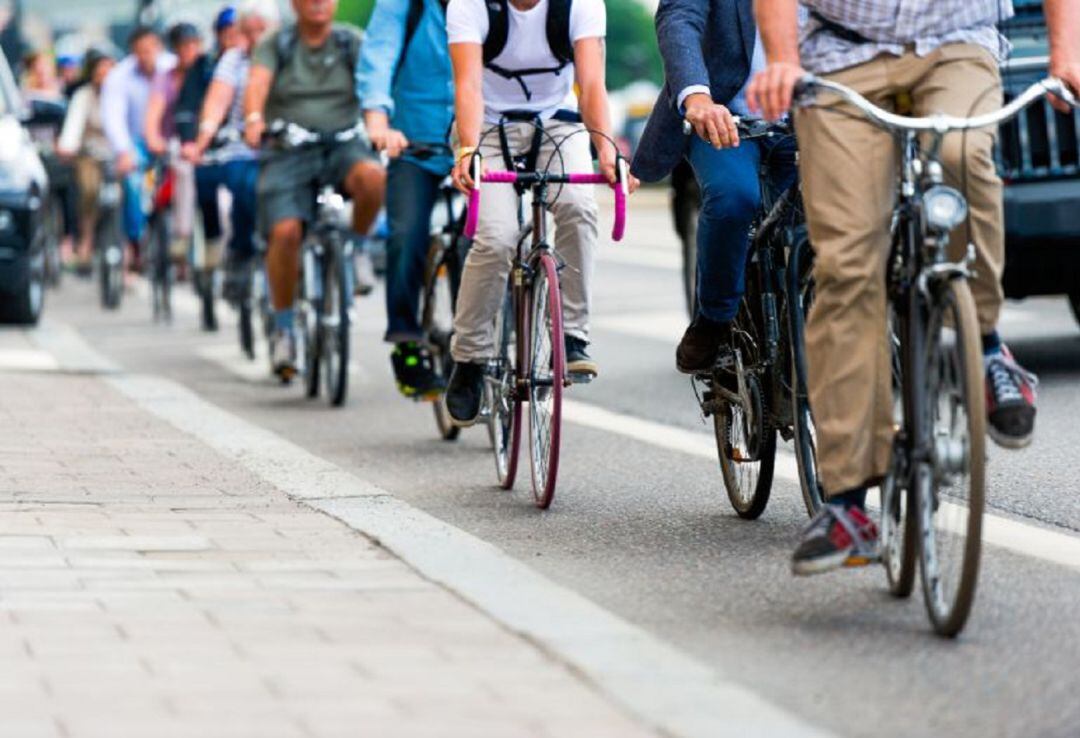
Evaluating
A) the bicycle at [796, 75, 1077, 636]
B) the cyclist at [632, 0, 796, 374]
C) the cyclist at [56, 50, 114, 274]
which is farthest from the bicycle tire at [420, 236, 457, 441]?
the cyclist at [56, 50, 114, 274]

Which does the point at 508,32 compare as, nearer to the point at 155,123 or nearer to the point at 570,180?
the point at 570,180

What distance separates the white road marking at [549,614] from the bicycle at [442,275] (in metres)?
0.97

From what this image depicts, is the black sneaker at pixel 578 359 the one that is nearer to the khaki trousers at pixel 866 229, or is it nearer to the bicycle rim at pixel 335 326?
the khaki trousers at pixel 866 229

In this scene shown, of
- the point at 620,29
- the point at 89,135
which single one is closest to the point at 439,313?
the point at 89,135

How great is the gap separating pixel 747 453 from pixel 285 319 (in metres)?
5.39

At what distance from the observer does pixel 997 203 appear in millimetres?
5582

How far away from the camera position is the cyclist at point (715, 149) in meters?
6.71

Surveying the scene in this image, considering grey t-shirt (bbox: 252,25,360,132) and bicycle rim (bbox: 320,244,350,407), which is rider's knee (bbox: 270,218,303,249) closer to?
bicycle rim (bbox: 320,244,350,407)

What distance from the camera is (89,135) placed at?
855 inches

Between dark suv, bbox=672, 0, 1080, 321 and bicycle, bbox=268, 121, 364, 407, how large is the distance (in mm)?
2927

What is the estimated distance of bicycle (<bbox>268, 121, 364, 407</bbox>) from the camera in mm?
11453

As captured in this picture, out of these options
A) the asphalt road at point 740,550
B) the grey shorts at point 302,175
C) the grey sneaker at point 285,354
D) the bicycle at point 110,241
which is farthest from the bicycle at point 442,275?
the bicycle at point 110,241

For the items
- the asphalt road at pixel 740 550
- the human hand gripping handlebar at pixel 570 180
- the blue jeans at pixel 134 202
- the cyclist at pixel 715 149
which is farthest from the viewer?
the blue jeans at pixel 134 202

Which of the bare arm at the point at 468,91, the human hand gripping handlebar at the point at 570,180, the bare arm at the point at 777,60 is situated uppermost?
the bare arm at the point at 777,60
